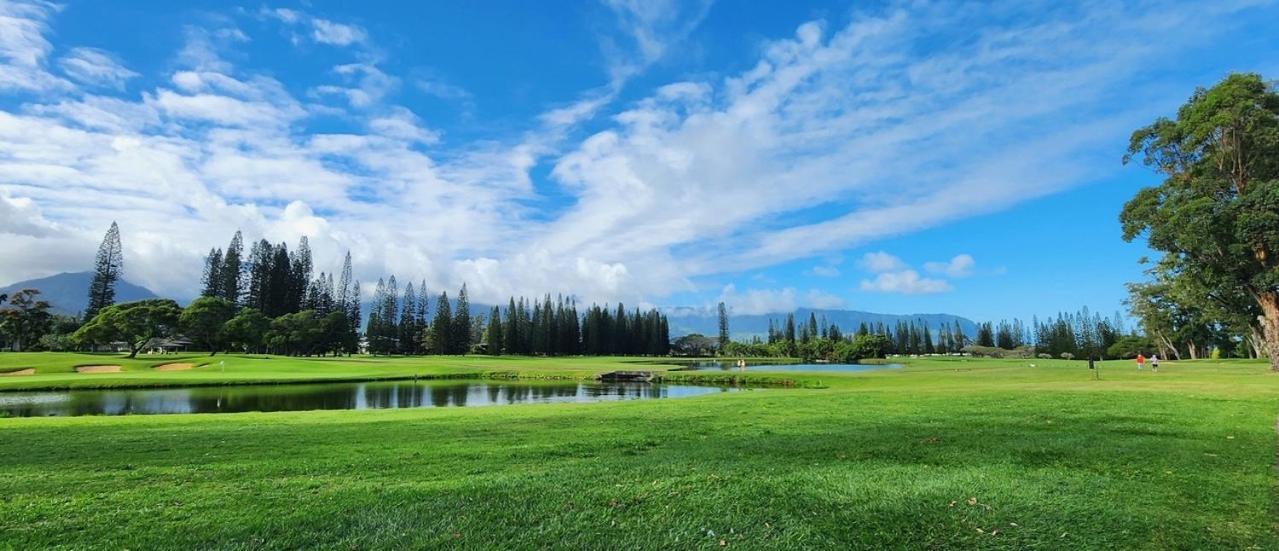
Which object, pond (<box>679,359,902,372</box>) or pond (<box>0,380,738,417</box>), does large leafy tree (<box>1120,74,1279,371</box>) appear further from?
pond (<box>679,359,902,372</box>)

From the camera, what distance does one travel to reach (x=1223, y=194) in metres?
34.2

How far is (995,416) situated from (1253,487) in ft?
24.6

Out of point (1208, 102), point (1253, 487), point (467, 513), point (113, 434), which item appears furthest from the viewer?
point (1208, 102)

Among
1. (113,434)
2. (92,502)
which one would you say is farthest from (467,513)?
(113,434)

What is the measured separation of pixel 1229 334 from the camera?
79250 millimetres

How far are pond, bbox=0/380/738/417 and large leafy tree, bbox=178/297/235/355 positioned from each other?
4217cm

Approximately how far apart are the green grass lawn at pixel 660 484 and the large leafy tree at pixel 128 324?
222 feet

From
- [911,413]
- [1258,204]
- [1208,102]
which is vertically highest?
[1208,102]

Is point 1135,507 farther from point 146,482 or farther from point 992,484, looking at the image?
point 146,482

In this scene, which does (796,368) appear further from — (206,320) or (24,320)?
(24,320)

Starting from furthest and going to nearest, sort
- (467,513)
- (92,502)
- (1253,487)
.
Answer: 1. (1253,487)
2. (92,502)
3. (467,513)

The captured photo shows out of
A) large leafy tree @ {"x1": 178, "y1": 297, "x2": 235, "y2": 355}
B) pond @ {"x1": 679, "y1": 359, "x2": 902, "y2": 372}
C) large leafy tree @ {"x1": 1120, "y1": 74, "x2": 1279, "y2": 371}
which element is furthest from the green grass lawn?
large leafy tree @ {"x1": 178, "y1": 297, "x2": 235, "y2": 355}

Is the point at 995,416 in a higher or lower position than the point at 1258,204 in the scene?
lower

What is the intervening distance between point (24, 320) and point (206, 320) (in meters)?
27.7
